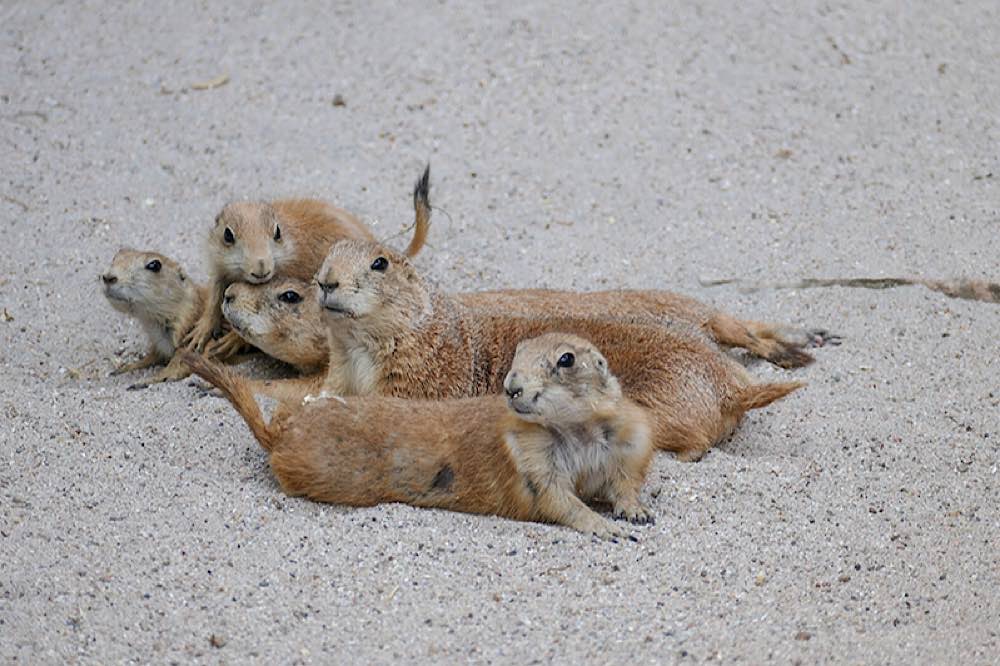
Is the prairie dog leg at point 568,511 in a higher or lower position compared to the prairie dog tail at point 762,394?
lower

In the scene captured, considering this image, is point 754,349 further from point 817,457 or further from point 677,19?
point 677,19

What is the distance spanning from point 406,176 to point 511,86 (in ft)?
4.26

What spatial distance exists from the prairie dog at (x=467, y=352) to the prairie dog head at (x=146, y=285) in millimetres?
1331

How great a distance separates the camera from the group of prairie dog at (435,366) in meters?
5.80

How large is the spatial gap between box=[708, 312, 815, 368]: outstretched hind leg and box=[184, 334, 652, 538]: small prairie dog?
4.97ft

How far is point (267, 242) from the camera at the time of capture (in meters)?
7.54

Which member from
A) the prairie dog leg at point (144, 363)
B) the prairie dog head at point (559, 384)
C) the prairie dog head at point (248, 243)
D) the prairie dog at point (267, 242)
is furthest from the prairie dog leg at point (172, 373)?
the prairie dog head at point (559, 384)

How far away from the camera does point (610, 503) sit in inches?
236

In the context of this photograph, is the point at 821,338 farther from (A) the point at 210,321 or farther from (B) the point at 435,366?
(A) the point at 210,321

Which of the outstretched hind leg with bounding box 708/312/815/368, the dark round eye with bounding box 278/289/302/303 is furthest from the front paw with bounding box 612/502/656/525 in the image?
the dark round eye with bounding box 278/289/302/303

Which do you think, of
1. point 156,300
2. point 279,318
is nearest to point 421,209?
point 279,318

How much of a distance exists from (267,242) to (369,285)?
43.2 inches

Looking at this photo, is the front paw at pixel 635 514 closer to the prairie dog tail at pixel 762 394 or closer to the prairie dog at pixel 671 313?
the prairie dog tail at pixel 762 394

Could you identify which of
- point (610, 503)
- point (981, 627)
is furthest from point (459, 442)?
point (981, 627)
